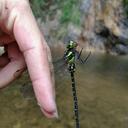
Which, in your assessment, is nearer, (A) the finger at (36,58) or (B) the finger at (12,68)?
(A) the finger at (36,58)

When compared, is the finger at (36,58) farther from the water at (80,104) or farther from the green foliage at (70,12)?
the green foliage at (70,12)

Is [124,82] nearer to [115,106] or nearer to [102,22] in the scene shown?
[115,106]

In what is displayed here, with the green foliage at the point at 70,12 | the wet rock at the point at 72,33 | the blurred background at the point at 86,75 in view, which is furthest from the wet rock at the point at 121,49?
the green foliage at the point at 70,12

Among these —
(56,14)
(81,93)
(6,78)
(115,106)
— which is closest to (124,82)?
(81,93)

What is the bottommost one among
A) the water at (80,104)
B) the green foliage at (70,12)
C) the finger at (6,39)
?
the green foliage at (70,12)

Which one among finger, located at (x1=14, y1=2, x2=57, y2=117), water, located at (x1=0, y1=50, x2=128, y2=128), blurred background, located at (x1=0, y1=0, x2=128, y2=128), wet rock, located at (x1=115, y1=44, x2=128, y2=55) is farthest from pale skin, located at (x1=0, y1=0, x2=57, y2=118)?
wet rock, located at (x1=115, y1=44, x2=128, y2=55)

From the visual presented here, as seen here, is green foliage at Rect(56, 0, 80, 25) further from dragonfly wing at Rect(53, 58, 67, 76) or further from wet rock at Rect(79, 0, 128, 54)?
dragonfly wing at Rect(53, 58, 67, 76)
